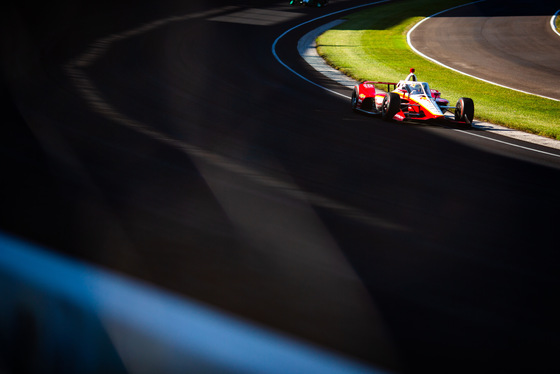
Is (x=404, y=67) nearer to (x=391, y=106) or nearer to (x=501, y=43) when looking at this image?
(x=501, y=43)

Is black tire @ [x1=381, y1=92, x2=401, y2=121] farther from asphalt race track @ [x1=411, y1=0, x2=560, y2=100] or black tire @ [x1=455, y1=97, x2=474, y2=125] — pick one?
asphalt race track @ [x1=411, y1=0, x2=560, y2=100]

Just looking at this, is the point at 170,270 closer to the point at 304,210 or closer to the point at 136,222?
the point at 136,222

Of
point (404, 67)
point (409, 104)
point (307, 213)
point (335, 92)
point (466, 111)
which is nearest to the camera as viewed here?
point (307, 213)

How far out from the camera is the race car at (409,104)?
41.5 ft

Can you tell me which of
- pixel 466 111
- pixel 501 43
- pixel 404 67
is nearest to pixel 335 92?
pixel 466 111

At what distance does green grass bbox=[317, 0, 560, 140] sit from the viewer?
1494 cm

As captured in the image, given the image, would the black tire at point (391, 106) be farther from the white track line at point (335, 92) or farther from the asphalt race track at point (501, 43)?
the asphalt race track at point (501, 43)

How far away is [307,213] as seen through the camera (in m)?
6.54

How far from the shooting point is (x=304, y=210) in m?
6.64

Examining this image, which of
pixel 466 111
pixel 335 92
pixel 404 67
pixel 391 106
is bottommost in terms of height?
pixel 404 67

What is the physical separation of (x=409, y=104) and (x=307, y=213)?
763 centimetres

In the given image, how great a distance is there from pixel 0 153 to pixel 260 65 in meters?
14.5

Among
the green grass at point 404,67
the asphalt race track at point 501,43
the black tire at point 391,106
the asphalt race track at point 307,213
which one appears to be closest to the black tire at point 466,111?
the asphalt race track at point 307,213

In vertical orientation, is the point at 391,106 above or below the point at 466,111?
above
